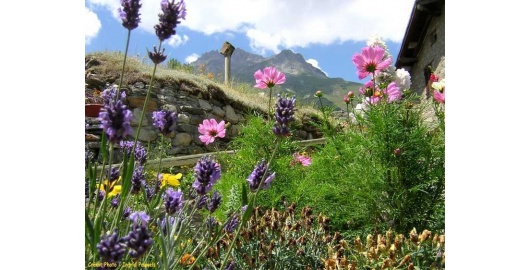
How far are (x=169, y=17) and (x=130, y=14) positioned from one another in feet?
0.26

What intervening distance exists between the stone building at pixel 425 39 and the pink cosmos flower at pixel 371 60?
0.55ft

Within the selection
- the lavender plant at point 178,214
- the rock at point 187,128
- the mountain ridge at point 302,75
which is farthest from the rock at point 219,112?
the mountain ridge at point 302,75

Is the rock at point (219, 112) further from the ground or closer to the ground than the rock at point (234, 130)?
further from the ground

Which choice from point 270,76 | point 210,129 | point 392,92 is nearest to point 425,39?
point 392,92

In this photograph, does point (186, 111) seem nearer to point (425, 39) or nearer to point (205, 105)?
point (205, 105)

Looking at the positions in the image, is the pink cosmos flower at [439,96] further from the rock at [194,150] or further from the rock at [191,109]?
the rock at [191,109]

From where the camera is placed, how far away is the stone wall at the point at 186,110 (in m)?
3.13

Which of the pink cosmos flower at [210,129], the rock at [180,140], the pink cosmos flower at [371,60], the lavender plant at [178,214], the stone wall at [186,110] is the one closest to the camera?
the lavender plant at [178,214]

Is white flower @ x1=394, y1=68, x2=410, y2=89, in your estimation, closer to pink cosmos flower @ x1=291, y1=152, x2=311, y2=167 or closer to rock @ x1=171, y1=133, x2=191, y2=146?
pink cosmos flower @ x1=291, y1=152, x2=311, y2=167

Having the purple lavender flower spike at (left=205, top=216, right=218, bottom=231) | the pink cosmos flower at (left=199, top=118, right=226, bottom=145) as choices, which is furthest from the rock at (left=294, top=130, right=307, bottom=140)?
the purple lavender flower spike at (left=205, top=216, right=218, bottom=231)

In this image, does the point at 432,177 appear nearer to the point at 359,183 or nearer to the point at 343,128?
the point at 359,183
